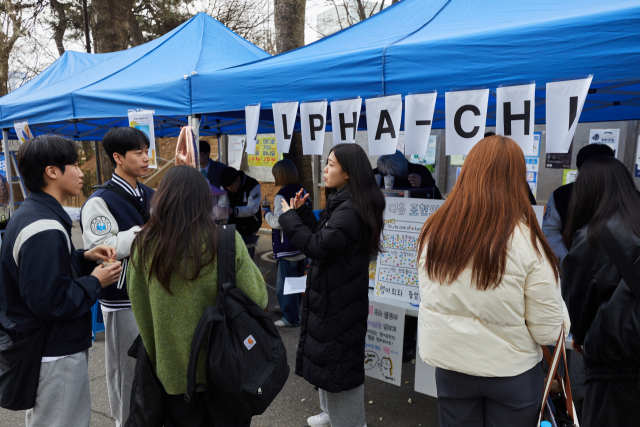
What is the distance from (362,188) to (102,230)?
53.7 inches

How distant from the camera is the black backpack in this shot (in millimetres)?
1566

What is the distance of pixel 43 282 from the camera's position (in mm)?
1698

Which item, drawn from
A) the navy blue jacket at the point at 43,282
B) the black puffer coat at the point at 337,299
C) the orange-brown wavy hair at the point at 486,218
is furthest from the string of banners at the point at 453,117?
the navy blue jacket at the point at 43,282

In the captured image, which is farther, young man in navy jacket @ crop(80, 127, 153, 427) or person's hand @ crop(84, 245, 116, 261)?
young man in navy jacket @ crop(80, 127, 153, 427)

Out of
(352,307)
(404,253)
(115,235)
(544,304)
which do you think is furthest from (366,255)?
(115,235)

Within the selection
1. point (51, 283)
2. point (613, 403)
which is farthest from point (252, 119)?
point (613, 403)

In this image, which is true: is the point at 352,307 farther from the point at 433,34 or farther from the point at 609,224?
the point at 433,34

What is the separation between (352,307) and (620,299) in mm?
1256

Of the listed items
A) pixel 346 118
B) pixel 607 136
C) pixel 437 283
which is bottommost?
pixel 437 283

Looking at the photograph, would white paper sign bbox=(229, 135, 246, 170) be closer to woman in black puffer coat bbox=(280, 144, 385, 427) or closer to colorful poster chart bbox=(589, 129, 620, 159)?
colorful poster chart bbox=(589, 129, 620, 159)

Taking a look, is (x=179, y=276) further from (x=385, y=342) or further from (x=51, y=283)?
(x=385, y=342)

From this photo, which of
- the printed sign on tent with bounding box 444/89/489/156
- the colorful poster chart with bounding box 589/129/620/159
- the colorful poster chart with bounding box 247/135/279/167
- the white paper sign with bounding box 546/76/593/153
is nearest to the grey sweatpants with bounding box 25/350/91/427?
the printed sign on tent with bounding box 444/89/489/156

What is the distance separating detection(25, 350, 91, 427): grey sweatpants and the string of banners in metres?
Answer: 1.81

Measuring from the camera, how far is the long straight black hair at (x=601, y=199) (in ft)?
5.93
